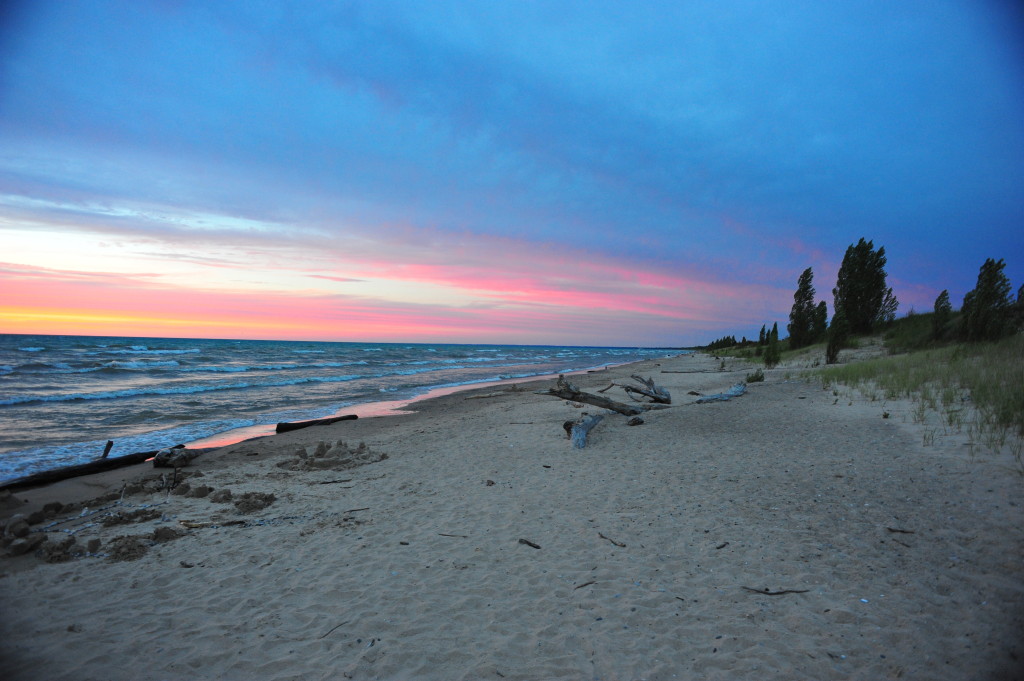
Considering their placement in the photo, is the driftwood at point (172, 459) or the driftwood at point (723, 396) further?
the driftwood at point (723, 396)

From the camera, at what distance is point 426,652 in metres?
3.60

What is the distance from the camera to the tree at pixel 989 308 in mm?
18469

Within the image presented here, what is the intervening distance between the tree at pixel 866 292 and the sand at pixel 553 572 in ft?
91.0

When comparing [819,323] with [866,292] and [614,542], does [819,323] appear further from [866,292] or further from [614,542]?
[614,542]

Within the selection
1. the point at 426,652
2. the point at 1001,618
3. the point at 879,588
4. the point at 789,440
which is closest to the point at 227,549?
the point at 426,652

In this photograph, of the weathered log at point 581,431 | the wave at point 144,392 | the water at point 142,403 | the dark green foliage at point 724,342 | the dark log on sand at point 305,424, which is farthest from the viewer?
the dark green foliage at point 724,342

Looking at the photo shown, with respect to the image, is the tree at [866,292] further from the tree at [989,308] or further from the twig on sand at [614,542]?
the twig on sand at [614,542]

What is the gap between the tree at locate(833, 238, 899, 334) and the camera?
30422 mm

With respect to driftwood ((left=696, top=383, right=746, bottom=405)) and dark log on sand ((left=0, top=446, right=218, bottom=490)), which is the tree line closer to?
driftwood ((left=696, top=383, right=746, bottom=405))

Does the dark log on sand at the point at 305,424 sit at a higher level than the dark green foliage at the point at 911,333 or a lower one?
lower

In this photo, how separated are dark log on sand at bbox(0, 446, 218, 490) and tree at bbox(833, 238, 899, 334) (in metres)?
36.4

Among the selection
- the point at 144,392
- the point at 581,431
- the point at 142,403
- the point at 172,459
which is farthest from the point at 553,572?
the point at 144,392

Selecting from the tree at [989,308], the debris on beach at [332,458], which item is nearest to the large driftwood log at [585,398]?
the debris on beach at [332,458]

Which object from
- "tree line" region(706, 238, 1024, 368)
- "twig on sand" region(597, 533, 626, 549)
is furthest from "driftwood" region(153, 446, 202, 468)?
"tree line" region(706, 238, 1024, 368)
